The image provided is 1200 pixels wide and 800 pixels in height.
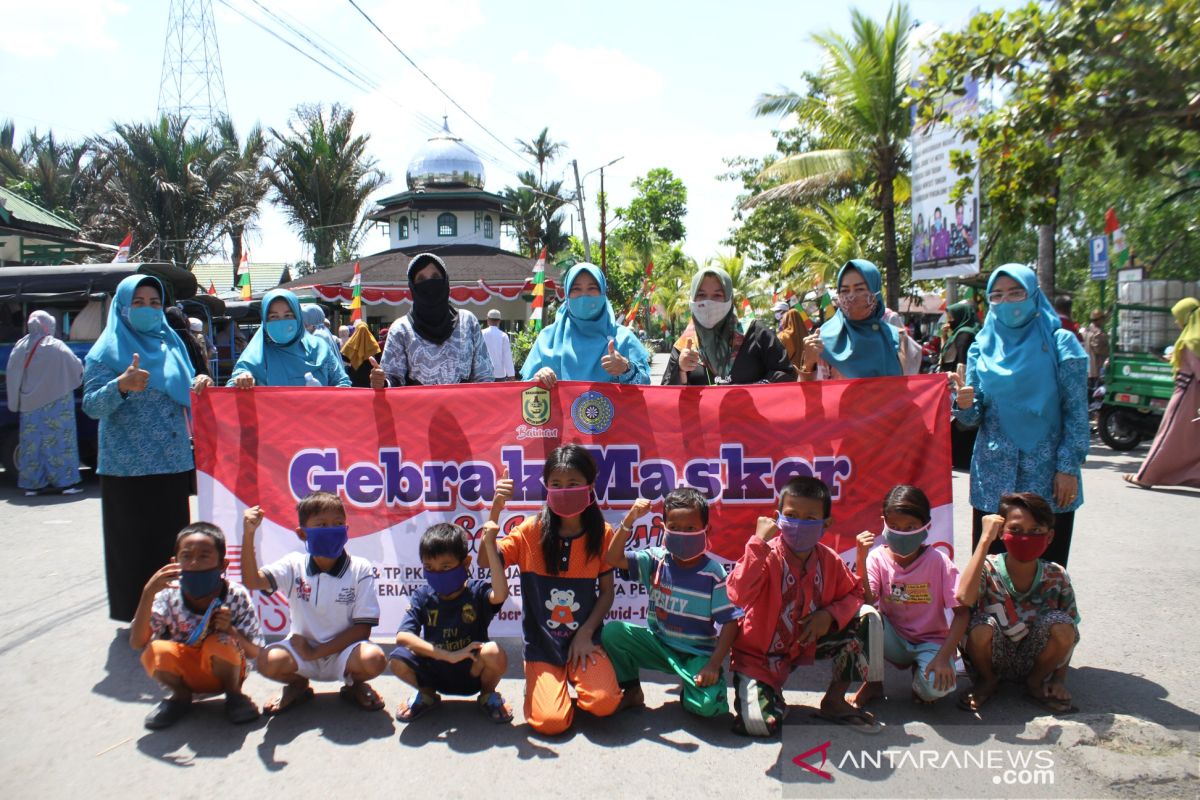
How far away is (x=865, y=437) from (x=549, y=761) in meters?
2.13

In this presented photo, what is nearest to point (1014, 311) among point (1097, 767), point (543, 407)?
point (1097, 767)

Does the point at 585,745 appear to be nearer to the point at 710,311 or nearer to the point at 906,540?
the point at 906,540

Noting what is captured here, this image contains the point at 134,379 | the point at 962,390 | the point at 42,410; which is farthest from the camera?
the point at 42,410

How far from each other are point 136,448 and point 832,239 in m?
23.1

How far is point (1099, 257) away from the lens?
1480 cm

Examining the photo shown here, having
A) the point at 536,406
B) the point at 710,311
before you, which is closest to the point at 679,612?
the point at 536,406

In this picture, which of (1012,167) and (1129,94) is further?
(1012,167)

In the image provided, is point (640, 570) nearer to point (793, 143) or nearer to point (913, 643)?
point (913, 643)

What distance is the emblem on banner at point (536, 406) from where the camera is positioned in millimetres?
4262

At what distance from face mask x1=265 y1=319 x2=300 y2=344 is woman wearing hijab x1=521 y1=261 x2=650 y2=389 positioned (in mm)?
1364

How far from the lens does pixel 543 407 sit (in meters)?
4.26

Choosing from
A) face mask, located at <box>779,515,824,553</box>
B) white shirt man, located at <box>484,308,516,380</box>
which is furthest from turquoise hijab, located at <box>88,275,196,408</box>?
white shirt man, located at <box>484,308,516,380</box>

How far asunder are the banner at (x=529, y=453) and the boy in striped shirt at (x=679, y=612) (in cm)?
49

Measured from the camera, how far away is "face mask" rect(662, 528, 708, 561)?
3.53 m
